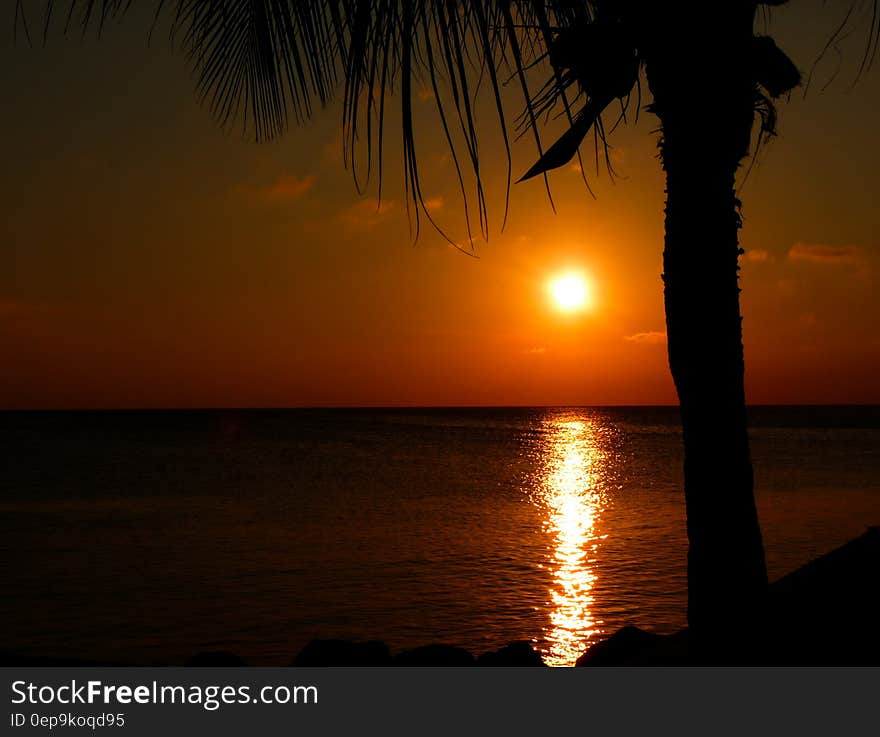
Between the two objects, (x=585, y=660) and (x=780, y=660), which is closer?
(x=780, y=660)

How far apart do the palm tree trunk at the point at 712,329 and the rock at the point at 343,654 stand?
382 centimetres

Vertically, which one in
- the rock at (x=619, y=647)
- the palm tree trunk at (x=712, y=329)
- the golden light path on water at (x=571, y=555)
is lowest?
the golden light path on water at (x=571, y=555)

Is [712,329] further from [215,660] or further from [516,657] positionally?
[215,660]

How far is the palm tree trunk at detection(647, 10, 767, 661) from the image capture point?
18.2 feet

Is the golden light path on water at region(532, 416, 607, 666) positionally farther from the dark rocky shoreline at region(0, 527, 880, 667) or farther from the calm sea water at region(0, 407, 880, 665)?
the dark rocky shoreline at region(0, 527, 880, 667)

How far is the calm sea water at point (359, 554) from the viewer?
14156 millimetres

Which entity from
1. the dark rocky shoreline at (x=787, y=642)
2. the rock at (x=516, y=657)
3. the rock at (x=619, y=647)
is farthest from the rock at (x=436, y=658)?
the rock at (x=619, y=647)

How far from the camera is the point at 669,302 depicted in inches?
228

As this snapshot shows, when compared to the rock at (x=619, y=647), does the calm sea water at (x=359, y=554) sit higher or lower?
lower

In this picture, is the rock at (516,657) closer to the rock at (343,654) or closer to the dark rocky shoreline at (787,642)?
the dark rocky shoreline at (787,642)

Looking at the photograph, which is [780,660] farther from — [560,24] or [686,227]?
[560,24]

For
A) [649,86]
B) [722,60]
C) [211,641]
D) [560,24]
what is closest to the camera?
[560,24]

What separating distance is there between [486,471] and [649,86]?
150ft

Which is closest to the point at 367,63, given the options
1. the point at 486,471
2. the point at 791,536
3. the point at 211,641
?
the point at 211,641
